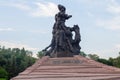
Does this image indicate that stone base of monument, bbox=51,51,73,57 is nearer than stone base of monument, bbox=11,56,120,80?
No

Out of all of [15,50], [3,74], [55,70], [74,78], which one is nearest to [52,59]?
[55,70]

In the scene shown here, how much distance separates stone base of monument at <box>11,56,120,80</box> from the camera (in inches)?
706

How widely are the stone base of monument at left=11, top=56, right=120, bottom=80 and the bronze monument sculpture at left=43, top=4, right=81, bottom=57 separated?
582 millimetres

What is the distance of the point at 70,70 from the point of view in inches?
741

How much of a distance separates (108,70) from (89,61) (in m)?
1.18

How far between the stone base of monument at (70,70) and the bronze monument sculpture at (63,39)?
0.58 meters

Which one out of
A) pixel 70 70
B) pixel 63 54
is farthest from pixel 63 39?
pixel 70 70

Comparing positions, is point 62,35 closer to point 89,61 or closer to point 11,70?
point 89,61

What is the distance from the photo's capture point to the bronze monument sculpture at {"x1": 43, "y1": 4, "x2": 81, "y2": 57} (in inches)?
794

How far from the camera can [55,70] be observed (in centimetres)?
1889

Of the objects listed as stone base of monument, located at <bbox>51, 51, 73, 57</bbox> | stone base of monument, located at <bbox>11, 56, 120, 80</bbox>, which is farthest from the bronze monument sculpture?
stone base of monument, located at <bbox>11, 56, 120, 80</bbox>

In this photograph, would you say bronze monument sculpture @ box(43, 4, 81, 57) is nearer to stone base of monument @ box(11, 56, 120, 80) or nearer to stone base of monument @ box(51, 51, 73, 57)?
stone base of monument @ box(51, 51, 73, 57)

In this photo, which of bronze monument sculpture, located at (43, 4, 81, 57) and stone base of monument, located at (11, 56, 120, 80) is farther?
bronze monument sculpture, located at (43, 4, 81, 57)

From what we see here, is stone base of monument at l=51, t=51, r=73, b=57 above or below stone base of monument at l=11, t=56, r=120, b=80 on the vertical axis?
above
